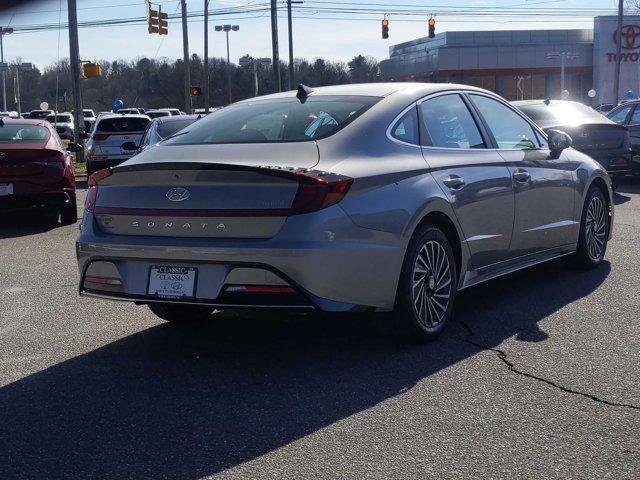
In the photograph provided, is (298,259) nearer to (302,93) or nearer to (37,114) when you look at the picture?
(302,93)

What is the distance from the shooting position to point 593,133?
14.7 meters

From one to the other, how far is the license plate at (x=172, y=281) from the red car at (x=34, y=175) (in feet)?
24.5

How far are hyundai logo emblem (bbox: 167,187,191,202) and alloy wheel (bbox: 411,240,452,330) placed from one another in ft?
4.54

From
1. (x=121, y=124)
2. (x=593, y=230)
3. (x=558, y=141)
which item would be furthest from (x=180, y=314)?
(x=121, y=124)

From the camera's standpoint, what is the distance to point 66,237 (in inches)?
452

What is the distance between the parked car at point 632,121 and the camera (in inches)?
645

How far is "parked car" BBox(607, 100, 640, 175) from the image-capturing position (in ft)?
53.7

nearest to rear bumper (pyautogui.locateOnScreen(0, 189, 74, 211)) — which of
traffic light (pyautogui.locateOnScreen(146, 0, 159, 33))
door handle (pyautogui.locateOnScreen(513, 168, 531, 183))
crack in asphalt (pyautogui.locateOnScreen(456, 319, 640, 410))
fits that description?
door handle (pyautogui.locateOnScreen(513, 168, 531, 183))

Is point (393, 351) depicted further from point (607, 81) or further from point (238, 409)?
point (607, 81)

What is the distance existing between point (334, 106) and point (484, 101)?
1.54 m

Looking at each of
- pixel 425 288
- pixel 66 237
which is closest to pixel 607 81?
pixel 66 237

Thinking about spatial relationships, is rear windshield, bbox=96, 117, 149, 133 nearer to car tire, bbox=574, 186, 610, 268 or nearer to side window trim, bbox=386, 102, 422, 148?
car tire, bbox=574, 186, 610, 268

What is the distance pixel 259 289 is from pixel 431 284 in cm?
125

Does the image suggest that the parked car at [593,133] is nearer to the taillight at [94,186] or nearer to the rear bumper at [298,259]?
the rear bumper at [298,259]
